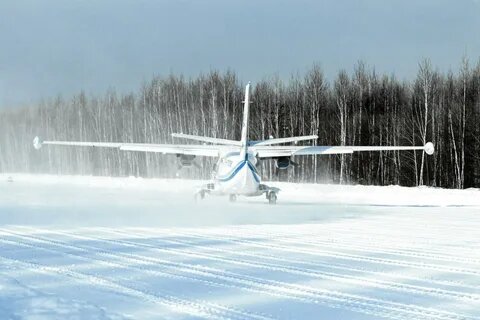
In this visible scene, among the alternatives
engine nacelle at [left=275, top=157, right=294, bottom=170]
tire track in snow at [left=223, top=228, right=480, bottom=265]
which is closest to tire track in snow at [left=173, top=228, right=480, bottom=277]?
tire track in snow at [left=223, top=228, right=480, bottom=265]

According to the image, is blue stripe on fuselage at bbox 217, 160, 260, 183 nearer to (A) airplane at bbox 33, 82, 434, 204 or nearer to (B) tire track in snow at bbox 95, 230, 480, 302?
(A) airplane at bbox 33, 82, 434, 204

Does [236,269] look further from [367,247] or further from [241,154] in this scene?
[241,154]

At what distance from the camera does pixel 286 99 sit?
64.7 metres

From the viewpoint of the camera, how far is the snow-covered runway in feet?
20.4

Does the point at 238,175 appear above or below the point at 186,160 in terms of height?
below

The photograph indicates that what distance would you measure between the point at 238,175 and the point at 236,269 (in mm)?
16517

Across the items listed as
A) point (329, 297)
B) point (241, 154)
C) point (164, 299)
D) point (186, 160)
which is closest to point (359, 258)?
point (329, 297)

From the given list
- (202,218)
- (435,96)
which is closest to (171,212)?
(202,218)

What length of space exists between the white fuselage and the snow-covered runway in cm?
785

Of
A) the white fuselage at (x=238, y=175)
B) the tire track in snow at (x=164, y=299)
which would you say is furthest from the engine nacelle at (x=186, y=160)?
the tire track in snow at (x=164, y=299)

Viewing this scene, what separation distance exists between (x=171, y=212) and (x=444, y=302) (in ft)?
47.5

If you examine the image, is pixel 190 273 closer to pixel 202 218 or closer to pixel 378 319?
pixel 378 319

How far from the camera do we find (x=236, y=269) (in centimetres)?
862

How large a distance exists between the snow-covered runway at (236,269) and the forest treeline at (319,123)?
32.9 meters
